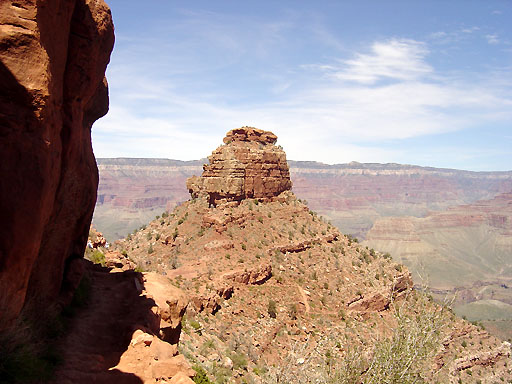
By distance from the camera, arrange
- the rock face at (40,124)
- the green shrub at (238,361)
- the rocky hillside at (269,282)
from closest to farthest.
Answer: the rock face at (40,124) → the green shrub at (238,361) → the rocky hillside at (269,282)

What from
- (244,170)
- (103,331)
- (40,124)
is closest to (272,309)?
(244,170)

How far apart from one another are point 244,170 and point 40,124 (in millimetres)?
40500

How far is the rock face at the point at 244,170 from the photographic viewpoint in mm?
49406

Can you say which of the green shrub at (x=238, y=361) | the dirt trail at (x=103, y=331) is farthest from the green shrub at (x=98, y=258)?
the green shrub at (x=238, y=361)

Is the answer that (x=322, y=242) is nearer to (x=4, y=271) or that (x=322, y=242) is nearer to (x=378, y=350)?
(x=378, y=350)

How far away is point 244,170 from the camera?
50250 millimetres

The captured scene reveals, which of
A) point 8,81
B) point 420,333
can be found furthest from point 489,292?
point 8,81

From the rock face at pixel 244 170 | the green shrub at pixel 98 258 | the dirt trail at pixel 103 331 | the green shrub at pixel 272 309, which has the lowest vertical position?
the green shrub at pixel 272 309

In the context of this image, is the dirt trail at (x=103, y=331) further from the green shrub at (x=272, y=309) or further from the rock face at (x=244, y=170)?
the rock face at (x=244, y=170)

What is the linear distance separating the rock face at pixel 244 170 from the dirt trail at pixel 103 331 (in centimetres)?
3065

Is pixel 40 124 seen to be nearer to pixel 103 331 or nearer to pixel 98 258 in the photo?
pixel 103 331

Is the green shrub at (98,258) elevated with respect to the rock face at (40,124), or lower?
lower

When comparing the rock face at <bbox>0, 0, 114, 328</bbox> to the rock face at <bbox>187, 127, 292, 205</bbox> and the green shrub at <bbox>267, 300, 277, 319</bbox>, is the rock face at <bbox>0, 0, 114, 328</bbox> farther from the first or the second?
the rock face at <bbox>187, 127, 292, 205</bbox>

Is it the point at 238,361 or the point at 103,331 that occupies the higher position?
the point at 103,331
